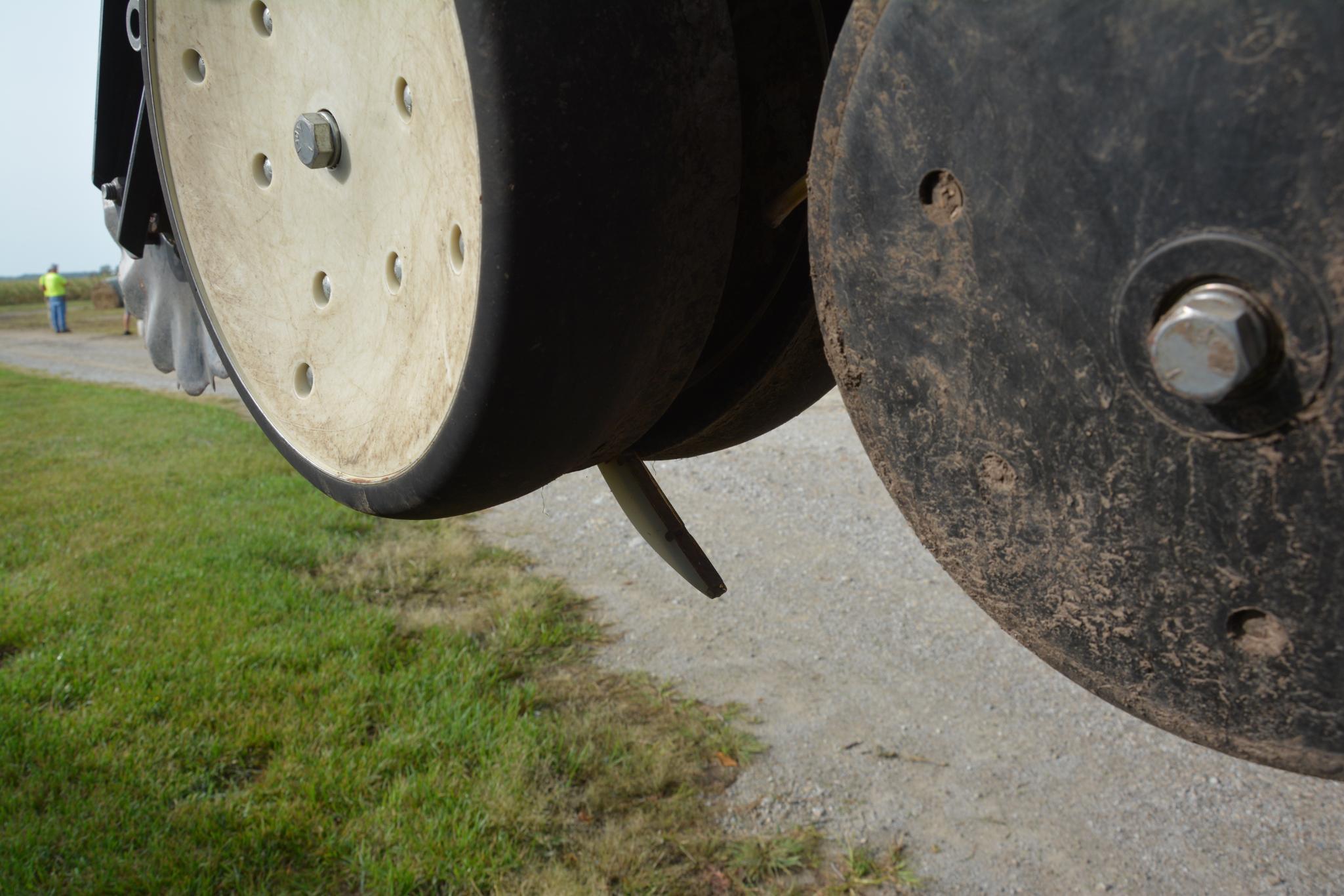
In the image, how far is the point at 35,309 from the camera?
28812 millimetres

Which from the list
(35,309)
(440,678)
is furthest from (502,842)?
(35,309)

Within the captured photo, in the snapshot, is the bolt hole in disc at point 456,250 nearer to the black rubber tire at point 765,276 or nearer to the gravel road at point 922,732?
→ the black rubber tire at point 765,276

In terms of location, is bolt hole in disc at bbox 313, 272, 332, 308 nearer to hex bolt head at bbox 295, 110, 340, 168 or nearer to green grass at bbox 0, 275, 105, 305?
hex bolt head at bbox 295, 110, 340, 168

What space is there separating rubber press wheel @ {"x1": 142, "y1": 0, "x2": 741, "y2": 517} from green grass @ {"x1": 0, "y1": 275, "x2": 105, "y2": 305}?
32.8m

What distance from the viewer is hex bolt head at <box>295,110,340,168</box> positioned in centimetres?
90

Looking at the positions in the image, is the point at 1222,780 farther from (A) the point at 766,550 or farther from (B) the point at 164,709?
(B) the point at 164,709

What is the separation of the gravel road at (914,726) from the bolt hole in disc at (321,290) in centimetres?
250

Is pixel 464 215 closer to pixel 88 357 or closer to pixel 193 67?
pixel 193 67

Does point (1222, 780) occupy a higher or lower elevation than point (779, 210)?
lower

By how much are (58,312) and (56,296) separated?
75 centimetres

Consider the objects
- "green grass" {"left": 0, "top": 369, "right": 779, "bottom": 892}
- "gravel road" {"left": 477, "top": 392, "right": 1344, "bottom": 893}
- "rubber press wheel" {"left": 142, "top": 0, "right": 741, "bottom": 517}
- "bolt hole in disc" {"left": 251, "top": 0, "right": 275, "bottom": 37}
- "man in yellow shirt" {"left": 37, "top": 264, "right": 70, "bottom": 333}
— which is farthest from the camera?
"man in yellow shirt" {"left": 37, "top": 264, "right": 70, "bottom": 333}

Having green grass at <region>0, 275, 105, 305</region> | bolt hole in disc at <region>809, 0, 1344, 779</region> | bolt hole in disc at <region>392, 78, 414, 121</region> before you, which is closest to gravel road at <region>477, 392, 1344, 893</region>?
bolt hole in disc at <region>392, 78, 414, 121</region>

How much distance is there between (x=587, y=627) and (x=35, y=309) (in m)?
30.0

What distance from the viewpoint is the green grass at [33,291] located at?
30959 mm
